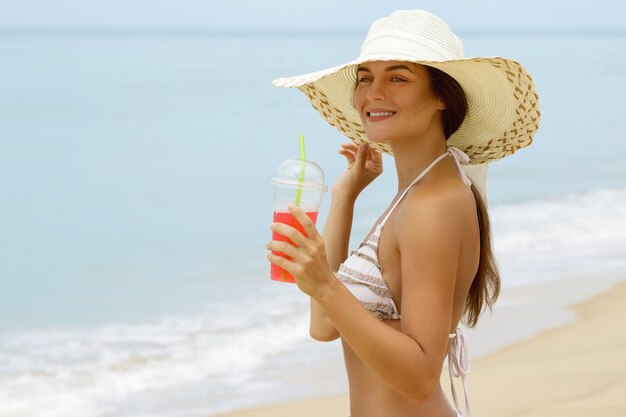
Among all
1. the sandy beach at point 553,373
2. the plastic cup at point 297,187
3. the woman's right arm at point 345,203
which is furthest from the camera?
the sandy beach at point 553,373

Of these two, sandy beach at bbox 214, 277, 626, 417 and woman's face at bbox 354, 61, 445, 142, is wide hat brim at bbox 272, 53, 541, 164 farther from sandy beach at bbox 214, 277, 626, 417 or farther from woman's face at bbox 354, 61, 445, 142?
sandy beach at bbox 214, 277, 626, 417

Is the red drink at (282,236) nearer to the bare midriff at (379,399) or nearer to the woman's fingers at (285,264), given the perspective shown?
the woman's fingers at (285,264)

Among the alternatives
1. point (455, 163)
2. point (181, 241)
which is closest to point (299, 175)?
point (455, 163)

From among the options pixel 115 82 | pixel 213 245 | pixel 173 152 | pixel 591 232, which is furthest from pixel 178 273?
pixel 115 82

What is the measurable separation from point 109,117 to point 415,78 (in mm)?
18501

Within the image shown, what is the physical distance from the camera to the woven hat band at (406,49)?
8.28 feet

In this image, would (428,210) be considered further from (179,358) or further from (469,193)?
(179,358)

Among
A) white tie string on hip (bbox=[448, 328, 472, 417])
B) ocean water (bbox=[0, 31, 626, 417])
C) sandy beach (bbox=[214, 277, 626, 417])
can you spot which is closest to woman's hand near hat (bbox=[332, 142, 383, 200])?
white tie string on hip (bbox=[448, 328, 472, 417])

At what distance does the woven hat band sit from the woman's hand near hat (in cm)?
49

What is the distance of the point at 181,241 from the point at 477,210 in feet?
23.0

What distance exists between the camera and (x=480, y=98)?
107 inches

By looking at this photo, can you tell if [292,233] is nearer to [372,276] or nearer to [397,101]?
[372,276]

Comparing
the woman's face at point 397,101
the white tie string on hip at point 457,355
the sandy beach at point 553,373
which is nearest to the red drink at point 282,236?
the woman's face at point 397,101

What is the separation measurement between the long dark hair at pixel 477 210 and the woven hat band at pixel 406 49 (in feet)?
0.19
